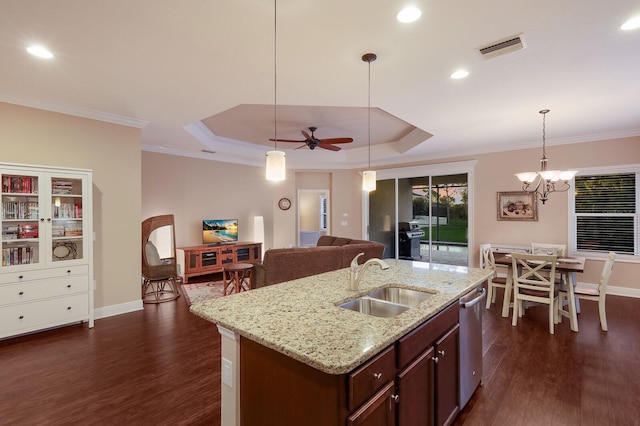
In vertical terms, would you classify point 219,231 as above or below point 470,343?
above

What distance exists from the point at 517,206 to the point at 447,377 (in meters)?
5.11

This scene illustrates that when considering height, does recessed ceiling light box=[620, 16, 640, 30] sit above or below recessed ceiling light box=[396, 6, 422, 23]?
above

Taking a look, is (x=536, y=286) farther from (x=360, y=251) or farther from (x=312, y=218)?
(x=312, y=218)

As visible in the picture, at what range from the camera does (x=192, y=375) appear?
2.64 metres

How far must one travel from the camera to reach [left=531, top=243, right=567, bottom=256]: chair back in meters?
5.05

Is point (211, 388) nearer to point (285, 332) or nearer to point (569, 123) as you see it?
point (285, 332)

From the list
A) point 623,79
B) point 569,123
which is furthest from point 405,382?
point 569,123

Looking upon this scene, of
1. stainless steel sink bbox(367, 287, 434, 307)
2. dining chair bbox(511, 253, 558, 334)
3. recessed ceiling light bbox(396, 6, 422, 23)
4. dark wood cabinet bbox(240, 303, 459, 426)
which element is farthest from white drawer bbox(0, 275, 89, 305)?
dining chair bbox(511, 253, 558, 334)

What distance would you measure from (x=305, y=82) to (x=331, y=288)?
2.14 metres

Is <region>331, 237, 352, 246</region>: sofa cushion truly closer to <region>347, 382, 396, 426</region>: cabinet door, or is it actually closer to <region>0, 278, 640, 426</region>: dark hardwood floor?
<region>0, 278, 640, 426</region>: dark hardwood floor

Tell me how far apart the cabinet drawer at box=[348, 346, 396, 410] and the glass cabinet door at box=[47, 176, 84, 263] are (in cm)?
403

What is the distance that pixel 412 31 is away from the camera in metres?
2.26

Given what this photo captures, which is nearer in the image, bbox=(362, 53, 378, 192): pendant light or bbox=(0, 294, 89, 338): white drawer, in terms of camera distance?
bbox=(362, 53, 378, 192): pendant light

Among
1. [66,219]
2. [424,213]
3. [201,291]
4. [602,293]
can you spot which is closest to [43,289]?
[66,219]
